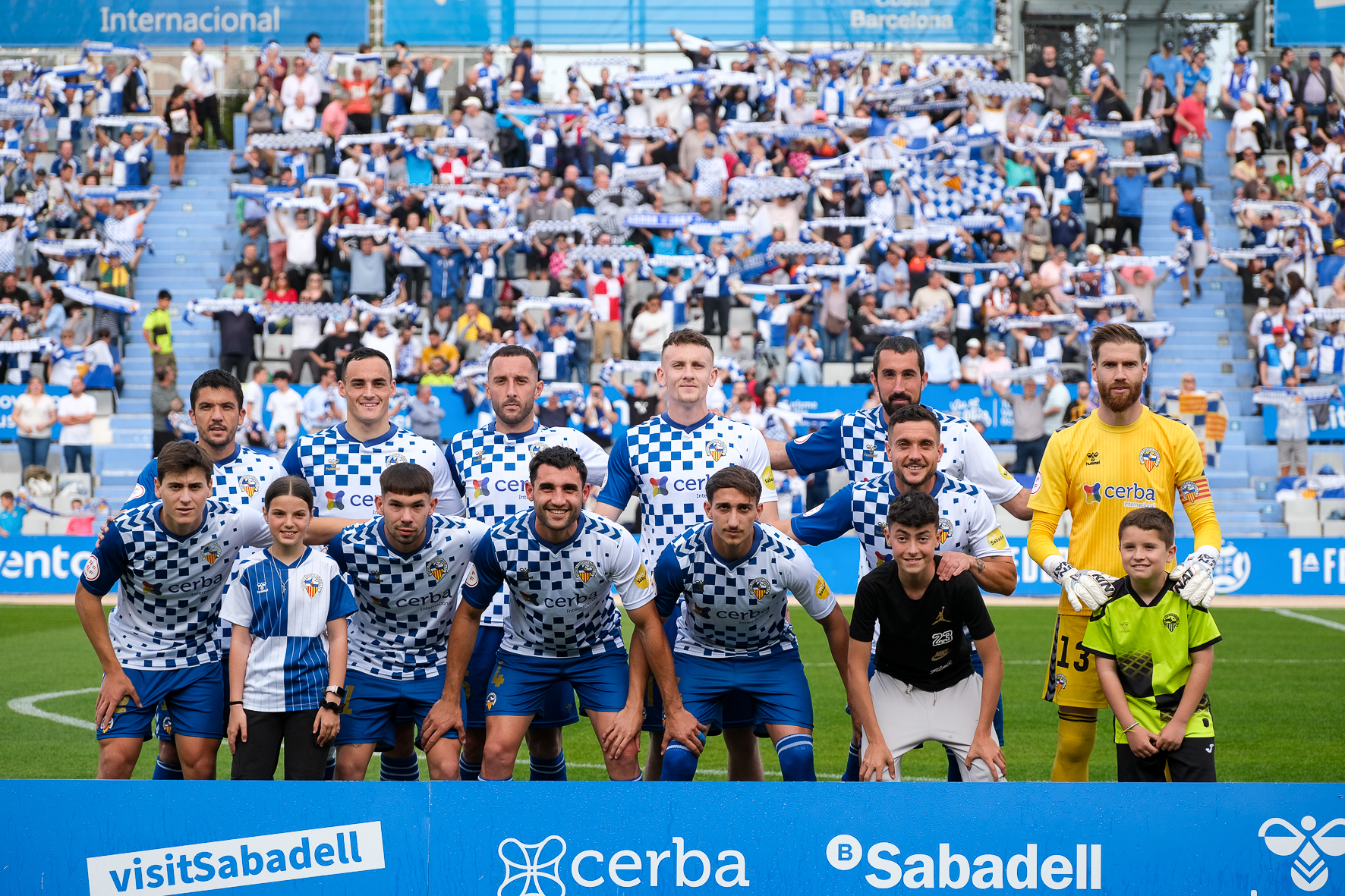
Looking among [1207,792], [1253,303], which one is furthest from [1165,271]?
[1207,792]

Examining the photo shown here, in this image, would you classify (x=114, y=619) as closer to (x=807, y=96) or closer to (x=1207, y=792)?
(x=1207, y=792)

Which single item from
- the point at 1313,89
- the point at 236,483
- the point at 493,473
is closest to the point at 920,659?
the point at 493,473

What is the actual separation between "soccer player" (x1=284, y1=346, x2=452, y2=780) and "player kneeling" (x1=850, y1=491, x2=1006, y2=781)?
7.31ft

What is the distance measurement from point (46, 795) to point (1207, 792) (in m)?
3.95

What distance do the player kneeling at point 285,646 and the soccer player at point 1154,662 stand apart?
10.9 feet

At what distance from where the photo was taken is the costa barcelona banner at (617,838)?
4.51m

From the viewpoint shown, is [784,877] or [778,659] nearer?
[784,877]

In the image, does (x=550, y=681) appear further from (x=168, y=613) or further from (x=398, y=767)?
(x=168, y=613)

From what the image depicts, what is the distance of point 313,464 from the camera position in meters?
6.55

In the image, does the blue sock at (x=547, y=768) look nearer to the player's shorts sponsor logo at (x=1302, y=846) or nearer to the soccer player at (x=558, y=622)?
the soccer player at (x=558, y=622)

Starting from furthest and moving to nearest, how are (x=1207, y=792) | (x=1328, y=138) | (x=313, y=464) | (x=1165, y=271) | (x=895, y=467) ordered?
(x=1328, y=138), (x=1165, y=271), (x=313, y=464), (x=895, y=467), (x=1207, y=792)

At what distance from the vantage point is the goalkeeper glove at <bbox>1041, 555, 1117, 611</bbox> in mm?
5656

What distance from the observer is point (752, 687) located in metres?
5.97

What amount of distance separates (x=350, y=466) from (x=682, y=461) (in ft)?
5.37
